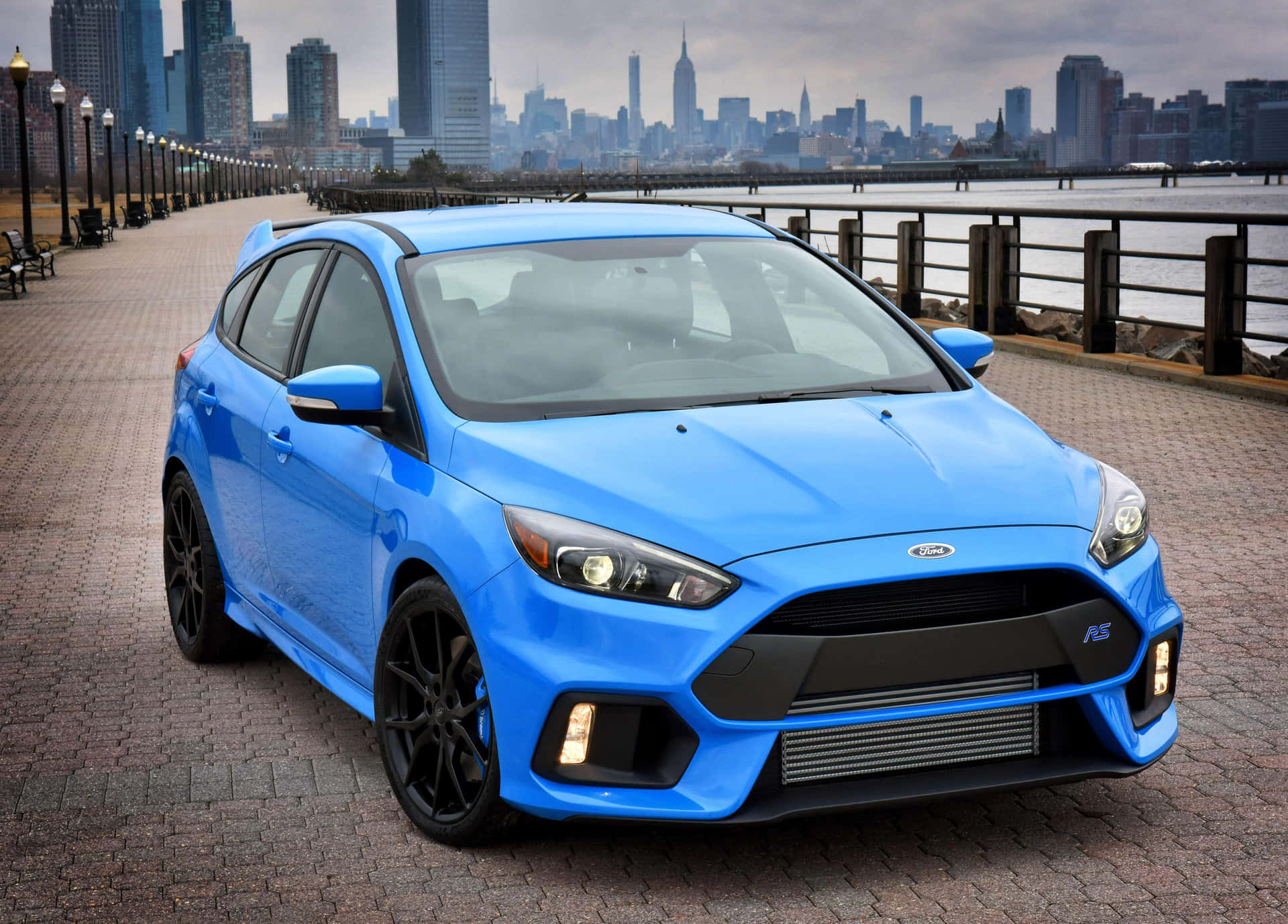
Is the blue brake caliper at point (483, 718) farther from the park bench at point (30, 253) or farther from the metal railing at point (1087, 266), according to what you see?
the park bench at point (30, 253)

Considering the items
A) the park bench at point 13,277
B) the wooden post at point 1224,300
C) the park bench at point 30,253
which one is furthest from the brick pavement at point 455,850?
the park bench at point 30,253

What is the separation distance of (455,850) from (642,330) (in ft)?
5.25

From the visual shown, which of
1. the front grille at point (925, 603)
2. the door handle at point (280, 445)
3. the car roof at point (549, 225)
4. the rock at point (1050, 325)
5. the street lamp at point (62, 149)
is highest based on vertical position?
the street lamp at point (62, 149)

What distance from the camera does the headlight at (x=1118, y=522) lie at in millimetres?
3818

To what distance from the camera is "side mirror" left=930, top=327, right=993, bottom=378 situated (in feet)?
16.5

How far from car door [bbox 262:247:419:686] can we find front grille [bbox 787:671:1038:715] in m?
1.35

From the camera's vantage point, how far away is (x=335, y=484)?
14.8 feet

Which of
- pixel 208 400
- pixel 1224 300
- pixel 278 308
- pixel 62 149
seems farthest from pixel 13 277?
pixel 278 308

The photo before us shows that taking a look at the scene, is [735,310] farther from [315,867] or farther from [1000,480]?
[315,867]

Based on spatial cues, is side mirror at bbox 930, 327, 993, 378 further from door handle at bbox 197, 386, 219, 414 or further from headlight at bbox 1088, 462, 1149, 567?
door handle at bbox 197, 386, 219, 414

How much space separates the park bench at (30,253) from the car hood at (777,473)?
25.5 m

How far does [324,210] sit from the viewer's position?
280ft

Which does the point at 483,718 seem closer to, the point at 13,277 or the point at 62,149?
the point at 13,277

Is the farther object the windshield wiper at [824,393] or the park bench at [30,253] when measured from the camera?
the park bench at [30,253]
